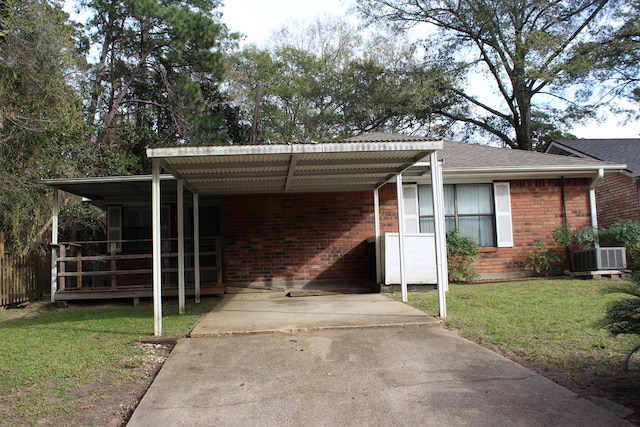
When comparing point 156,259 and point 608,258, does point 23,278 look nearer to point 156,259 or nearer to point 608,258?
point 156,259

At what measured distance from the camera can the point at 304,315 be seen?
8281 mm

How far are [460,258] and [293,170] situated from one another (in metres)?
5.12

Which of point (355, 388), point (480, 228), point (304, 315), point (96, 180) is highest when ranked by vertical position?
point (96, 180)

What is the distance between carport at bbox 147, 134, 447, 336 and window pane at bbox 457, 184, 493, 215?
2.02 metres

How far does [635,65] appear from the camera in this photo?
25.1 m

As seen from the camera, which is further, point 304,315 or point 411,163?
point 411,163

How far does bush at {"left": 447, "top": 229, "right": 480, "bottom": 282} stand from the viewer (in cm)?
1223

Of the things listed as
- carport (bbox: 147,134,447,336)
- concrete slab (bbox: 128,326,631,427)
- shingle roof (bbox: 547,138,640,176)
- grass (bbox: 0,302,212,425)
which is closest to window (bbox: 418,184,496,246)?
carport (bbox: 147,134,447,336)

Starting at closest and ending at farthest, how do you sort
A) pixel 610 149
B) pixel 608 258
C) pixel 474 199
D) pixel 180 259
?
1. pixel 180 259
2. pixel 608 258
3. pixel 474 199
4. pixel 610 149

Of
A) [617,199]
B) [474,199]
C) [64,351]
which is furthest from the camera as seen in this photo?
[617,199]

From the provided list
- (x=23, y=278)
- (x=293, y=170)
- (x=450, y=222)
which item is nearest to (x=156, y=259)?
(x=293, y=170)

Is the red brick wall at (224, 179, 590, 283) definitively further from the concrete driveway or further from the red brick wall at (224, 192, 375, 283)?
the concrete driveway

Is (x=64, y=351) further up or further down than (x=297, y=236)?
further down

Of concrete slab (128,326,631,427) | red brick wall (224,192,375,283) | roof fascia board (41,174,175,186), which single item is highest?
roof fascia board (41,174,175,186)
